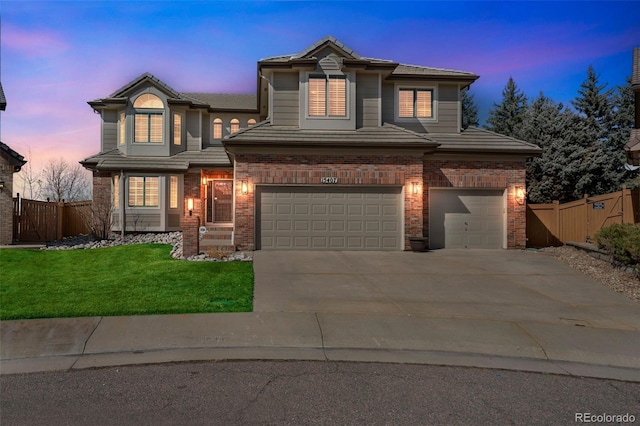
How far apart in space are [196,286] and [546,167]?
26127mm

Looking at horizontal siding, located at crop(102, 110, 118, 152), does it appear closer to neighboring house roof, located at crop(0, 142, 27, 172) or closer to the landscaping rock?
neighboring house roof, located at crop(0, 142, 27, 172)

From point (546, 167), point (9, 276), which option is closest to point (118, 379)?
point (9, 276)

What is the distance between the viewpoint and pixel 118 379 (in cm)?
499

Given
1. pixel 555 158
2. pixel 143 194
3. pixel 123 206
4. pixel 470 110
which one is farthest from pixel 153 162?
pixel 470 110

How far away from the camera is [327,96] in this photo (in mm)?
16500

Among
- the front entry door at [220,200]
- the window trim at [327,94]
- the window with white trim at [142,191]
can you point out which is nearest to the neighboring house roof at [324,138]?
the window trim at [327,94]

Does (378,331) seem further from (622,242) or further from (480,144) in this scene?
(480,144)

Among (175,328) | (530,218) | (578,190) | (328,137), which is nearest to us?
(175,328)

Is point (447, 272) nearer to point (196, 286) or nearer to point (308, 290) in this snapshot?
point (308, 290)

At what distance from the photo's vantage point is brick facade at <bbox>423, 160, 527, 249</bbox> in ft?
54.2

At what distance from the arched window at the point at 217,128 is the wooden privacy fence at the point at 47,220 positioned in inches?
284

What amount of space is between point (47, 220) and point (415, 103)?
16.8 metres

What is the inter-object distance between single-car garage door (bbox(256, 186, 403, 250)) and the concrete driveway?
110 cm

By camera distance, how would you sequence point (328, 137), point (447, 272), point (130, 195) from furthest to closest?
1. point (130, 195)
2. point (328, 137)
3. point (447, 272)
